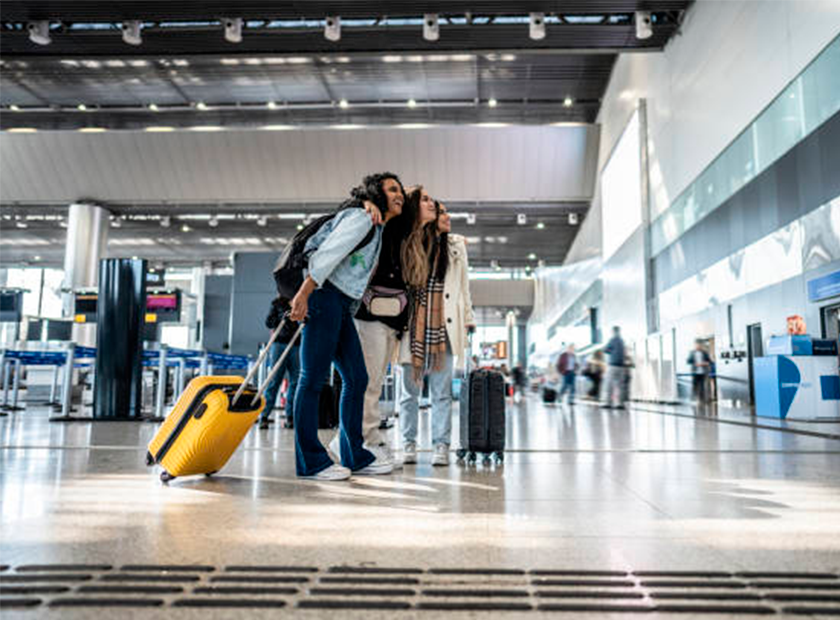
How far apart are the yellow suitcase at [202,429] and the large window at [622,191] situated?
14.8 m

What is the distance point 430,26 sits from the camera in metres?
12.8

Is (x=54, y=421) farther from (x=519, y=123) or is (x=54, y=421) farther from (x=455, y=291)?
(x=519, y=123)

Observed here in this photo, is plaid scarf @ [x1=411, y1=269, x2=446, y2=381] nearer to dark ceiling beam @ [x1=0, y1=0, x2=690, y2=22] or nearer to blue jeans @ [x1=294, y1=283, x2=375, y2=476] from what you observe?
blue jeans @ [x1=294, y1=283, x2=375, y2=476]

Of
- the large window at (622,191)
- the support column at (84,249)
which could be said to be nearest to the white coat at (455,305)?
the large window at (622,191)

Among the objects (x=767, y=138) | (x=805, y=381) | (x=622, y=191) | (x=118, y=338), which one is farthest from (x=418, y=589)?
(x=622, y=191)

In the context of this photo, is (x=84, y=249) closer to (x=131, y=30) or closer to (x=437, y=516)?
(x=131, y=30)

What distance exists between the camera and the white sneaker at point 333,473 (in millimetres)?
2727

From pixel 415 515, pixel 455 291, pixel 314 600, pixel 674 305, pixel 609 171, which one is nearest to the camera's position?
pixel 314 600

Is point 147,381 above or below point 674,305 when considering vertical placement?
below

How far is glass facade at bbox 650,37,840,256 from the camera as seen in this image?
25.8ft

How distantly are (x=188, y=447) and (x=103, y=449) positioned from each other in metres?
1.69

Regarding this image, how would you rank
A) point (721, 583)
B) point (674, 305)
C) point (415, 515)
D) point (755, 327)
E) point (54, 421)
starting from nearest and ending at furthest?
1. point (721, 583)
2. point (415, 515)
3. point (54, 421)
4. point (755, 327)
5. point (674, 305)

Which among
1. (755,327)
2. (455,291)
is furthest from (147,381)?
(455,291)

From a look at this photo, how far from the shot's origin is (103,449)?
3941mm
